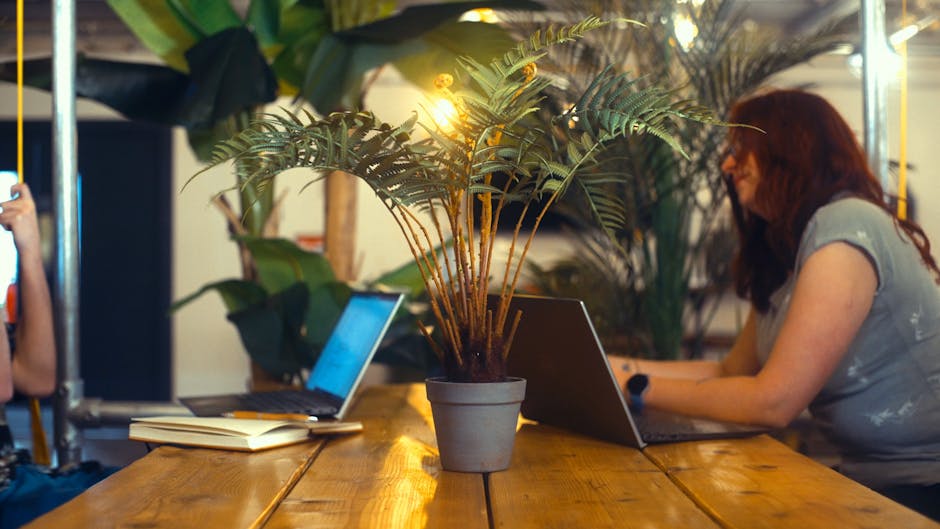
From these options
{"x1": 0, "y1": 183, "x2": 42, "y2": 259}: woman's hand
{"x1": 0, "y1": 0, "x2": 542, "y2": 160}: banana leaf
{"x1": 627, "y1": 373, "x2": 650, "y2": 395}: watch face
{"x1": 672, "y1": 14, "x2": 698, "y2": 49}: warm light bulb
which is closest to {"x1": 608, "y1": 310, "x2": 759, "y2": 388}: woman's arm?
{"x1": 627, "y1": 373, "x2": 650, "y2": 395}: watch face

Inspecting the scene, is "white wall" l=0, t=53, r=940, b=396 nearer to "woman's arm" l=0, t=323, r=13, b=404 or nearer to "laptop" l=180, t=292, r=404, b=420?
"laptop" l=180, t=292, r=404, b=420

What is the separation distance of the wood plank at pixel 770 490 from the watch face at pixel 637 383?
26cm

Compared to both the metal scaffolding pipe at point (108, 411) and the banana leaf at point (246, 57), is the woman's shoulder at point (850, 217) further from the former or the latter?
the metal scaffolding pipe at point (108, 411)

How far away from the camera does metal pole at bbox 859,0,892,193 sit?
263 centimetres

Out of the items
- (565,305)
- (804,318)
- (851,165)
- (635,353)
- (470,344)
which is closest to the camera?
(470,344)

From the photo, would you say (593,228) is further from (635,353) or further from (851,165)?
(851,165)

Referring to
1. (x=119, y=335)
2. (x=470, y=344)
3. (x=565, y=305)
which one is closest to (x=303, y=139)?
(x=470, y=344)

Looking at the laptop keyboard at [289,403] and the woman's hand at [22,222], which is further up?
the woman's hand at [22,222]

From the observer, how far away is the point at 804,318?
5.40ft

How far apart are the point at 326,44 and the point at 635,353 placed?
1.65 meters

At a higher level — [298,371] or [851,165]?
[851,165]

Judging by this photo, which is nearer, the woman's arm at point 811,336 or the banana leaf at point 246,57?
the woman's arm at point 811,336

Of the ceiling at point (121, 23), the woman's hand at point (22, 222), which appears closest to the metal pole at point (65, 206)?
the woman's hand at point (22, 222)

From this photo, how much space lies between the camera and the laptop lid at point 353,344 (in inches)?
73.5
